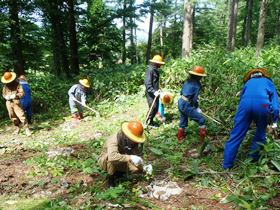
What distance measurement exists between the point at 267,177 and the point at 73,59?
14.3 m

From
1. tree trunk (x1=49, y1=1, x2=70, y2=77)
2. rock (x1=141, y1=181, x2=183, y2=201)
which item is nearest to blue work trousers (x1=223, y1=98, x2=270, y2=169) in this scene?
rock (x1=141, y1=181, x2=183, y2=201)

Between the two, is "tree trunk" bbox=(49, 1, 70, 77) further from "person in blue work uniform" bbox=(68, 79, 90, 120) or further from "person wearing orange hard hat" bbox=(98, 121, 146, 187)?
"person wearing orange hard hat" bbox=(98, 121, 146, 187)

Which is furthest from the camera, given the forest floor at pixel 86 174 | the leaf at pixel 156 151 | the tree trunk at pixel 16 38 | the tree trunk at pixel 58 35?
the tree trunk at pixel 58 35

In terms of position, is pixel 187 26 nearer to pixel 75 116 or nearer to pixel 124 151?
pixel 75 116

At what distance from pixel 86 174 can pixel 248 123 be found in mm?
3175

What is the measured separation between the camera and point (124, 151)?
5.57m

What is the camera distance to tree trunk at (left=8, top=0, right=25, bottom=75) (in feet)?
47.9

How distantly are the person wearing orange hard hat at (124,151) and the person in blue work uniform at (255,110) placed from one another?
165 cm

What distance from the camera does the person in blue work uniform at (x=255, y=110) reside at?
550 centimetres

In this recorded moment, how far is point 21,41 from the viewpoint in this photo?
1565cm

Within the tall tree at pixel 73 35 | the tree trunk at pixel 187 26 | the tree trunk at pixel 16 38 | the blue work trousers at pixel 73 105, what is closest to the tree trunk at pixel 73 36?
the tall tree at pixel 73 35

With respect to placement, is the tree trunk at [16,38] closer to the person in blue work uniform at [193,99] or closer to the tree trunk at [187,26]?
the tree trunk at [187,26]

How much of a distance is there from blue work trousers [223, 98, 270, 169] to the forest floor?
1.44ft

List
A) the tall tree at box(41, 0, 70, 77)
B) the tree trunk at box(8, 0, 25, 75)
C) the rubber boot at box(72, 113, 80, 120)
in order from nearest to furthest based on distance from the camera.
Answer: the rubber boot at box(72, 113, 80, 120) → the tree trunk at box(8, 0, 25, 75) → the tall tree at box(41, 0, 70, 77)
